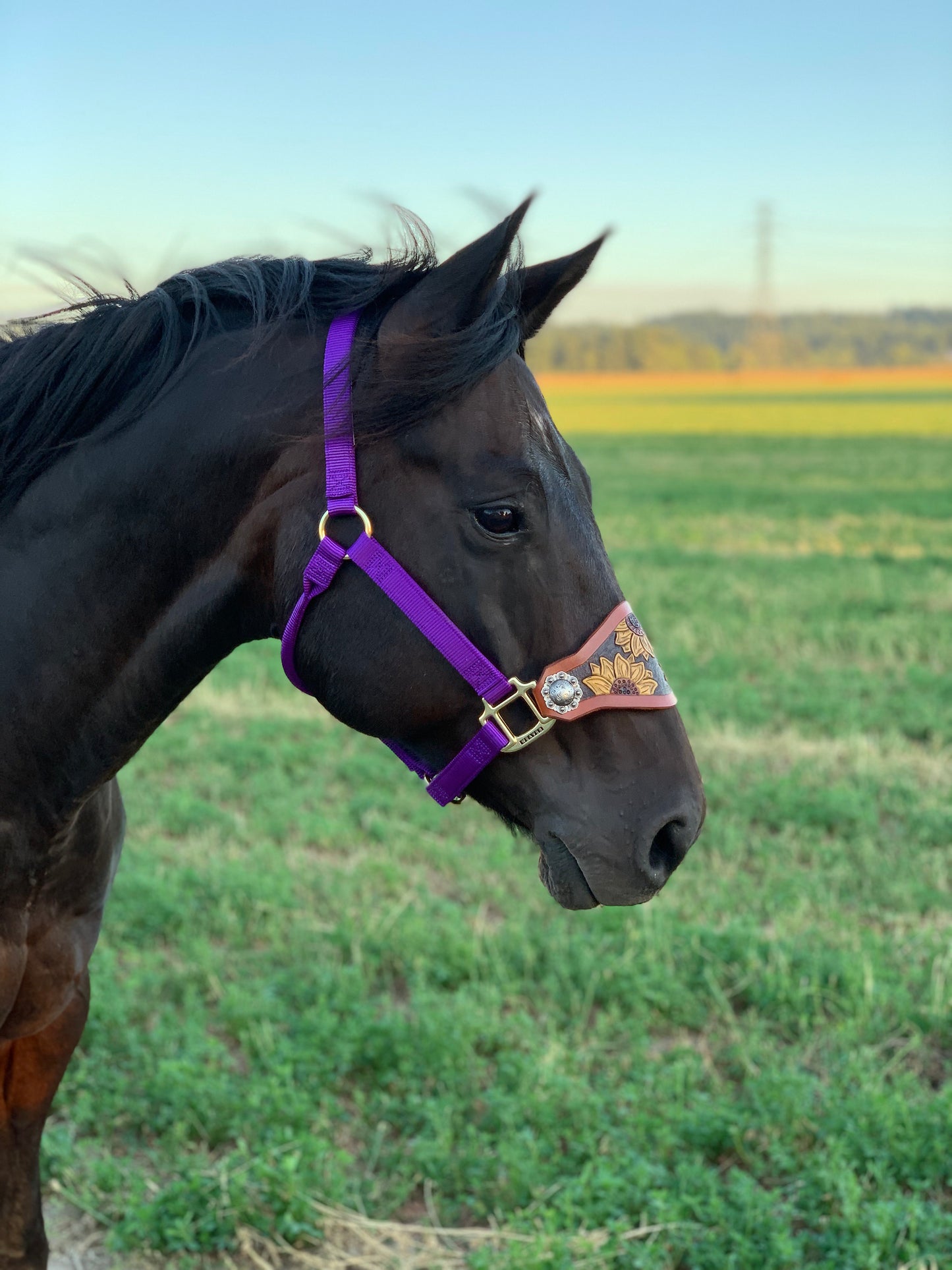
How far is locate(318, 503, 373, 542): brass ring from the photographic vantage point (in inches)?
74.0

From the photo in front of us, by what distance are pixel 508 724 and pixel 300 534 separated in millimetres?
498

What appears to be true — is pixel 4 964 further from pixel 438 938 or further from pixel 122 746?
pixel 438 938

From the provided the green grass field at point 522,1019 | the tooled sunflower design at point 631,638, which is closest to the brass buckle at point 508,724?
the tooled sunflower design at point 631,638

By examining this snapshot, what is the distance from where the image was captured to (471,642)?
6.19 feet

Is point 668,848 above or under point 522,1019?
above

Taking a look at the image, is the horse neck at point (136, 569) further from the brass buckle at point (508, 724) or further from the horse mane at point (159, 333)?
the brass buckle at point (508, 724)

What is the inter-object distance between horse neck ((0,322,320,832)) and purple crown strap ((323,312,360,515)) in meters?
0.07

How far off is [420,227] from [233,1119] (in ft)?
8.99

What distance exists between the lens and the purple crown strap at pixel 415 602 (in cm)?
188

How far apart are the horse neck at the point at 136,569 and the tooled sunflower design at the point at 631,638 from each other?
623mm

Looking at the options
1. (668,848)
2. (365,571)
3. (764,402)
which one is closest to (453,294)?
(365,571)

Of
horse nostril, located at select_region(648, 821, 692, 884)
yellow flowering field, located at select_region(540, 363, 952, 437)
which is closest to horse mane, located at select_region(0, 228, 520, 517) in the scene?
horse nostril, located at select_region(648, 821, 692, 884)

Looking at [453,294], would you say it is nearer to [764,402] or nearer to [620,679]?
[620,679]

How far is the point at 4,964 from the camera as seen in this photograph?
2.18m
